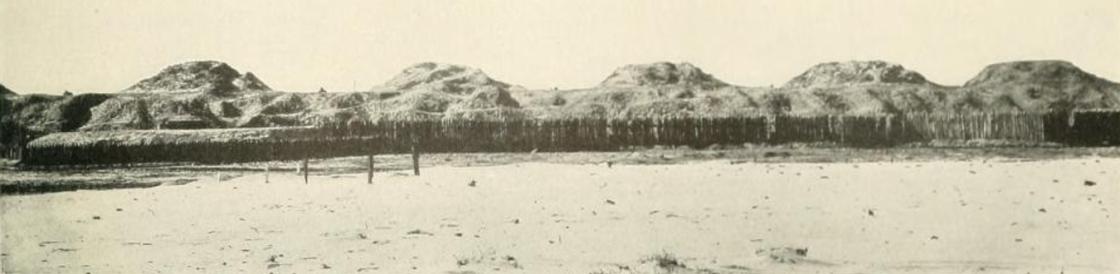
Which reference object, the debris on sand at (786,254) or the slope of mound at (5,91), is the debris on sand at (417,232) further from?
the slope of mound at (5,91)

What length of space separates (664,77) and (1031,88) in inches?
310

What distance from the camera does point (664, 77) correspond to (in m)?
28.4

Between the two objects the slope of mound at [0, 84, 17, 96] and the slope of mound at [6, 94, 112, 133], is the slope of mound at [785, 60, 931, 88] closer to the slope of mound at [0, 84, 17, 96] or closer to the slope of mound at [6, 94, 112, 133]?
the slope of mound at [6, 94, 112, 133]

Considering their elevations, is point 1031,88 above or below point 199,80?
above

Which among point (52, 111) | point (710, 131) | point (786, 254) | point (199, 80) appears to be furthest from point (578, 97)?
point (786, 254)

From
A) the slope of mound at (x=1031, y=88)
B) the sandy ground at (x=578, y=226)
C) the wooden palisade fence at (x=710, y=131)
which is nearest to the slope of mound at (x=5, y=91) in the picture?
the sandy ground at (x=578, y=226)

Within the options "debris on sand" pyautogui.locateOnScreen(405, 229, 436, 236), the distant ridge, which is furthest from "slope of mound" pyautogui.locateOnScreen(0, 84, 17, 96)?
"debris on sand" pyautogui.locateOnScreen(405, 229, 436, 236)

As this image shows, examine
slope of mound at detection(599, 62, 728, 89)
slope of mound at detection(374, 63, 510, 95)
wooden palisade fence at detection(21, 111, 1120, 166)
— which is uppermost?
slope of mound at detection(599, 62, 728, 89)

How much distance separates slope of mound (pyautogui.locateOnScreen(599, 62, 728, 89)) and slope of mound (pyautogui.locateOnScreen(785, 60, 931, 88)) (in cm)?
194

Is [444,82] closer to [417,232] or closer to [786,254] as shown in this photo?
[417,232]

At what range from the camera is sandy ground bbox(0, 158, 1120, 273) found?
812 cm

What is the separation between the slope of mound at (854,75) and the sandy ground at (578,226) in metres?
15.7

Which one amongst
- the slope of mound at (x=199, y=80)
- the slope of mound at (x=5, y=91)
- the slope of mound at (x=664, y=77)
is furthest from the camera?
the slope of mound at (x=664, y=77)

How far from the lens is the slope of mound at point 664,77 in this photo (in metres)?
26.9
